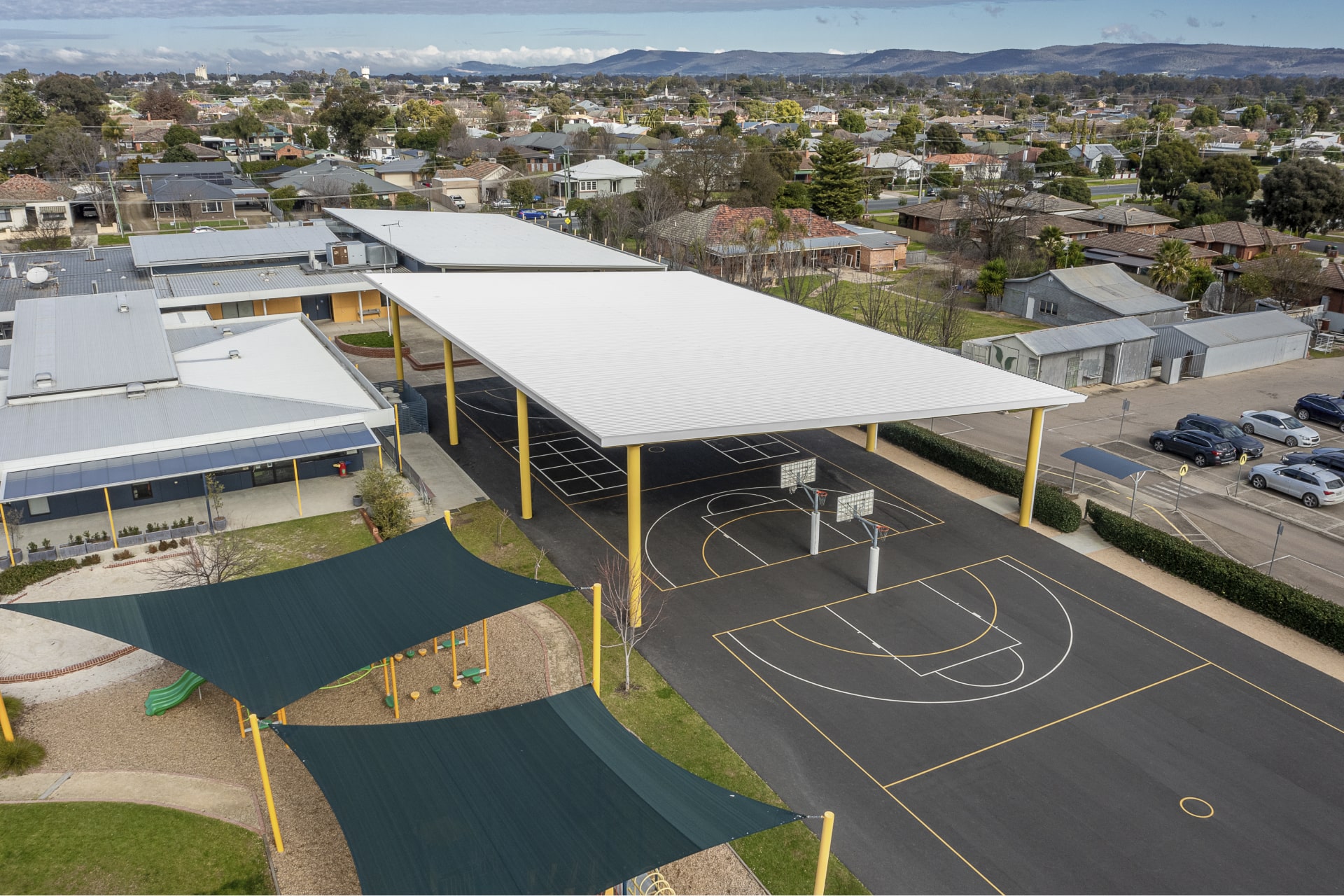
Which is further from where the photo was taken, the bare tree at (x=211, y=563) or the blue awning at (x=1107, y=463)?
the blue awning at (x=1107, y=463)

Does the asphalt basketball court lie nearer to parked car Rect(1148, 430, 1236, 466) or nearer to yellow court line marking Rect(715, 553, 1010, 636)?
yellow court line marking Rect(715, 553, 1010, 636)

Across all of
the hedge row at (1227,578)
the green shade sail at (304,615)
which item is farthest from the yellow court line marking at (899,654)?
the green shade sail at (304,615)

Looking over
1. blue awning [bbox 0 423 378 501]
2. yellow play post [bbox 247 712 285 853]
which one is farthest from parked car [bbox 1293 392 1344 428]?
yellow play post [bbox 247 712 285 853]

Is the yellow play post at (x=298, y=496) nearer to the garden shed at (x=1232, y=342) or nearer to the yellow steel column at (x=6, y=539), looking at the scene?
the yellow steel column at (x=6, y=539)

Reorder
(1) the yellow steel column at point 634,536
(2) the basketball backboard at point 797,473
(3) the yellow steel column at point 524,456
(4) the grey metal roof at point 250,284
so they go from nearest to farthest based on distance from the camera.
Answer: (1) the yellow steel column at point 634,536 < (2) the basketball backboard at point 797,473 < (3) the yellow steel column at point 524,456 < (4) the grey metal roof at point 250,284

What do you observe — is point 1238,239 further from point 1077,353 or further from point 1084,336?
point 1077,353

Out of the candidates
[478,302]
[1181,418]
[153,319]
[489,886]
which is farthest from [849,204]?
[489,886]
